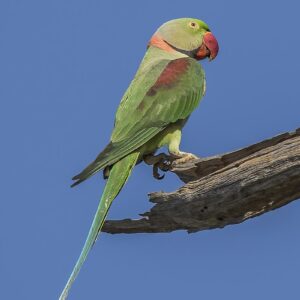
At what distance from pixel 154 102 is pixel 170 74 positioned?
1.17 ft

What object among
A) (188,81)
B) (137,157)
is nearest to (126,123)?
(137,157)

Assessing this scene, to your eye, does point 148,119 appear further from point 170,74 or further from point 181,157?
point 170,74

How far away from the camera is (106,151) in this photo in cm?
549

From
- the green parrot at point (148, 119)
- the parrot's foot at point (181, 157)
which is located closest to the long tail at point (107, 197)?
the green parrot at point (148, 119)

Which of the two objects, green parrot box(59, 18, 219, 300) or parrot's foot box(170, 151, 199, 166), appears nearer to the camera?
green parrot box(59, 18, 219, 300)

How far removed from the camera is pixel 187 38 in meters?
7.01

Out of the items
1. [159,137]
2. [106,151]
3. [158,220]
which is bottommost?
[158,220]

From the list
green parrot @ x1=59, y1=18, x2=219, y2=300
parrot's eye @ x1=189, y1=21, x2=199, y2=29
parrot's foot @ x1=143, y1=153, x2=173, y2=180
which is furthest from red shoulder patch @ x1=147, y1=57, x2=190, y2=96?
parrot's eye @ x1=189, y1=21, x2=199, y2=29

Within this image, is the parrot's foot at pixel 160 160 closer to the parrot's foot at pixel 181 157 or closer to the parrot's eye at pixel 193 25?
the parrot's foot at pixel 181 157

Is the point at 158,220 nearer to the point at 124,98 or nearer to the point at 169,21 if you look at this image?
the point at 124,98

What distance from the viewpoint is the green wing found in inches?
223

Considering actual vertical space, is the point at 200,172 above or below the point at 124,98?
below

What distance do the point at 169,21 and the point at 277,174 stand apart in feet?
10.1

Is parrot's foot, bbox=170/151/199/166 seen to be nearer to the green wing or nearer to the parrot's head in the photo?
the green wing
